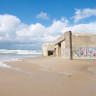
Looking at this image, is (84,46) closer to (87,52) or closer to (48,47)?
(87,52)

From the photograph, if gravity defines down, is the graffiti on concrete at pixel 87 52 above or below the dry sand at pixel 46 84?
above

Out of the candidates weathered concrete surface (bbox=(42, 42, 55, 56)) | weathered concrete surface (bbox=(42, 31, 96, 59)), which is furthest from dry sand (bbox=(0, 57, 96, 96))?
weathered concrete surface (bbox=(42, 42, 55, 56))

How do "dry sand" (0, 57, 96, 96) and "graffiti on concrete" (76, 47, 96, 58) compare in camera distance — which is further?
"graffiti on concrete" (76, 47, 96, 58)

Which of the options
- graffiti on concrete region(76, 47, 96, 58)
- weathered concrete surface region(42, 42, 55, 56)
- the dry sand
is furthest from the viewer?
weathered concrete surface region(42, 42, 55, 56)

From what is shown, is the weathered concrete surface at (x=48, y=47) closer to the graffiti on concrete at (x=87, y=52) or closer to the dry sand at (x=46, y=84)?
the graffiti on concrete at (x=87, y=52)

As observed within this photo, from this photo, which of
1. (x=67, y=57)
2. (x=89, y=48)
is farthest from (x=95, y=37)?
(x=67, y=57)


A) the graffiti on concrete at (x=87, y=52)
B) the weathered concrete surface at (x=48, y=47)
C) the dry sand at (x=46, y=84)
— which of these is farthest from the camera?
the weathered concrete surface at (x=48, y=47)

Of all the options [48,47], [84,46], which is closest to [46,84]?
[84,46]

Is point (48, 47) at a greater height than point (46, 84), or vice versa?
point (48, 47)

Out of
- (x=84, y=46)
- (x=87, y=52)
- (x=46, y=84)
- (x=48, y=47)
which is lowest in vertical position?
(x=46, y=84)

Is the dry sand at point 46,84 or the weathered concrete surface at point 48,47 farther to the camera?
the weathered concrete surface at point 48,47

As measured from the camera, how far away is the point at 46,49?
28609mm

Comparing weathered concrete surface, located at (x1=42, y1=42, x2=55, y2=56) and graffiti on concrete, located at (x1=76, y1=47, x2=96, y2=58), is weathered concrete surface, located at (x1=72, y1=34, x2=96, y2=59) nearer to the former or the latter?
graffiti on concrete, located at (x1=76, y1=47, x2=96, y2=58)

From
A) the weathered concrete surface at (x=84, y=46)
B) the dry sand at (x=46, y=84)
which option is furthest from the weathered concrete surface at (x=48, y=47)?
the dry sand at (x=46, y=84)
